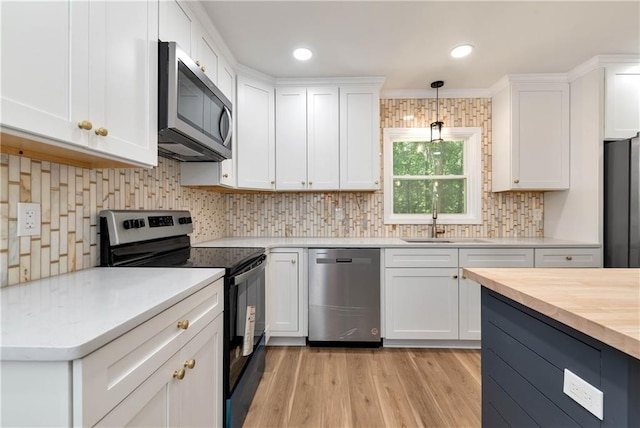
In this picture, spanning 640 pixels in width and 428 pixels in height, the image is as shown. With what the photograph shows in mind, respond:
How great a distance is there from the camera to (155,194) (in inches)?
71.9

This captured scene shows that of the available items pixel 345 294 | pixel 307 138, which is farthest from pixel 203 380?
pixel 307 138

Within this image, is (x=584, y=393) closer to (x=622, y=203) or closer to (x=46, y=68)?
(x=46, y=68)

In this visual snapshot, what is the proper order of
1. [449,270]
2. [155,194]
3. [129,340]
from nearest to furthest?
[129,340] < [155,194] < [449,270]

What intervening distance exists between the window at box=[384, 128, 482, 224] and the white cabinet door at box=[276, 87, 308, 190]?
35.7 inches

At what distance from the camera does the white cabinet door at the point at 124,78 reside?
3.15 feet

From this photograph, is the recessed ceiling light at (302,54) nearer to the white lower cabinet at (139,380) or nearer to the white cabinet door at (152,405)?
the white lower cabinet at (139,380)

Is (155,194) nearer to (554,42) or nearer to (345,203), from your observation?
(345,203)

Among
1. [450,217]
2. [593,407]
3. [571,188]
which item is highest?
[571,188]

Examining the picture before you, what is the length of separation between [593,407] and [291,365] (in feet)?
5.99

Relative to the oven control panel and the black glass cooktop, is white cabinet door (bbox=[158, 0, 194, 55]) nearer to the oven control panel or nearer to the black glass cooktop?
the oven control panel

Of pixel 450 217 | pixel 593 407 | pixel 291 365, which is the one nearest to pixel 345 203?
pixel 450 217

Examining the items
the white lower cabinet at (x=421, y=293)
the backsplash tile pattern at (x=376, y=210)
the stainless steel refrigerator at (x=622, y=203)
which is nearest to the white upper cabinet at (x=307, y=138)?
the backsplash tile pattern at (x=376, y=210)

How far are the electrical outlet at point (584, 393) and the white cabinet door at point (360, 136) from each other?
2.02 meters

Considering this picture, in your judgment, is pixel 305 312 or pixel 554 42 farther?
pixel 305 312
